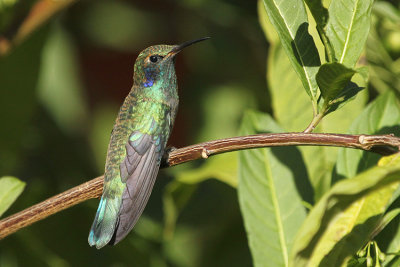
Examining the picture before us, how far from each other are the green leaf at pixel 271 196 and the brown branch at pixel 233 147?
0.94 ft

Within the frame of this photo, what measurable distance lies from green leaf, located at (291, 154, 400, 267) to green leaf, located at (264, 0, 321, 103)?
331mm

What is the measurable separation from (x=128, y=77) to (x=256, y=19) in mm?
961

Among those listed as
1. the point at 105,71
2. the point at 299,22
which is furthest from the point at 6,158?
the point at 299,22

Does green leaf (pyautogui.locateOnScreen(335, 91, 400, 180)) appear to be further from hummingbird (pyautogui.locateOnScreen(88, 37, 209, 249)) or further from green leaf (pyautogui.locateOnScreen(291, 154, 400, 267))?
hummingbird (pyautogui.locateOnScreen(88, 37, 209, 249))

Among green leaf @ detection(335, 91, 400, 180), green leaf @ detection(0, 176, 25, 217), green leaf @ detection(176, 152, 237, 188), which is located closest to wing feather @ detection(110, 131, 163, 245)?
green leaf @ detection(176, 152, 237, 188)

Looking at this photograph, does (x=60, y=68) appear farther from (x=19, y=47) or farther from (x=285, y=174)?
(x=285, y=174)

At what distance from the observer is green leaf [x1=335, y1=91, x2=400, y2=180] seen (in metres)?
1.83

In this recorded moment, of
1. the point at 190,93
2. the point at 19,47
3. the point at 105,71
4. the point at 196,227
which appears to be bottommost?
the point at 196,227

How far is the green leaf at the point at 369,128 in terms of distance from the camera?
183 centimetres

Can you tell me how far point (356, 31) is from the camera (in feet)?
5.03

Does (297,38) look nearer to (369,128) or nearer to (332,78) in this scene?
(332,78)

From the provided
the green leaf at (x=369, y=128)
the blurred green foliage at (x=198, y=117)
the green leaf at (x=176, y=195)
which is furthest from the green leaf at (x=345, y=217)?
the green leaf at (x=176, y=195)

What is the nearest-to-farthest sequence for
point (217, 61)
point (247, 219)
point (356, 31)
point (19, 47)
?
point (356, 31), point (247, 219), point (19, 47), point (217, 61)

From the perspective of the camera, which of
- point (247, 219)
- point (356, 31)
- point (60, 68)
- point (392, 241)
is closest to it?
point (356, 31)
